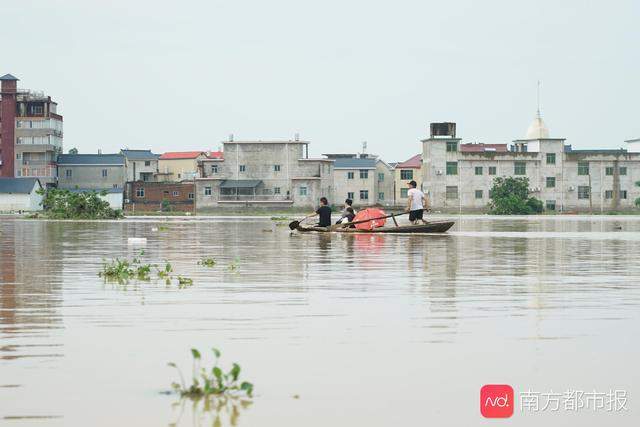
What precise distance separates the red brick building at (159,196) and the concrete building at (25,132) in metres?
11.0

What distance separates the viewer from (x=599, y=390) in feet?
22.7

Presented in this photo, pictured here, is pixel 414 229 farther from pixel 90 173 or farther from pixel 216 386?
pixel 90 173

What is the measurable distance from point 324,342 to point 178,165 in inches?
5134

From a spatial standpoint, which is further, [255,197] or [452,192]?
[255,197]

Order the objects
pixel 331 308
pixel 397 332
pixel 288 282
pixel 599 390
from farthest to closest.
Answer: pixel 288 282
pixel 331 308
pixel 397 332
pixel 599 390

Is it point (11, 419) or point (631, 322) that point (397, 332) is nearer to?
point (631, 322)

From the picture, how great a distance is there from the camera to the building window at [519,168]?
112375 mm

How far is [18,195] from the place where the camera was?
119 m

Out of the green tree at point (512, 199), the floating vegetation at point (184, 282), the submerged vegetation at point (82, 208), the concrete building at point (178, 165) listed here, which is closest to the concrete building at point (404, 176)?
the green tree at point (512, 199)

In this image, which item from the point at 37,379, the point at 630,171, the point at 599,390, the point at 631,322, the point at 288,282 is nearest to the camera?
the point at 599,390

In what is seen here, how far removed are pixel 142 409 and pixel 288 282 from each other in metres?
8.61

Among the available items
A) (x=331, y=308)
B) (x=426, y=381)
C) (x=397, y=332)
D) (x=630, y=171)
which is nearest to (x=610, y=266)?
(x=331, y=308)

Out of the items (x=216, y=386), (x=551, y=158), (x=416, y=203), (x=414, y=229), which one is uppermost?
(x=551, y=158)

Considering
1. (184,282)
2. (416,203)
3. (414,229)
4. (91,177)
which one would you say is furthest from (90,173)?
(184,282)
